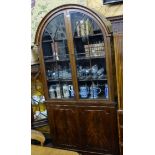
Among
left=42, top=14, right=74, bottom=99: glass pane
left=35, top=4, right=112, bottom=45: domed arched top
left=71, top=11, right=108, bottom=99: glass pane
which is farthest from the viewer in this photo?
left=42, top=14, right=74, bottom=99: glass pane

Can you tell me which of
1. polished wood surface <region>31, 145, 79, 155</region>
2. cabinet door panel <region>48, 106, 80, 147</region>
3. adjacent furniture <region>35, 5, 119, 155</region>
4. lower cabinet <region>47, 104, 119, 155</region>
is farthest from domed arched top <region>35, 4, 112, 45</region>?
polished wood surface <region>31, 145, 79, 155</region>

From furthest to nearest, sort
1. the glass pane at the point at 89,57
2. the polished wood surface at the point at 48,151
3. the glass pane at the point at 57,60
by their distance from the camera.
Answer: the glass pane at the point at 57,60 < the glass pane at the point at 89,57 < the polished wood surface at the point at 48,151

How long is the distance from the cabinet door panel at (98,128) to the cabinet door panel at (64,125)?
98mm

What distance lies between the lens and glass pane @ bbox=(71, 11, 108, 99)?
2359 mm

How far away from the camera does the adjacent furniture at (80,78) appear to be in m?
2.34

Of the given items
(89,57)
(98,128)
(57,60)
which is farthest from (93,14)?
(98,128)

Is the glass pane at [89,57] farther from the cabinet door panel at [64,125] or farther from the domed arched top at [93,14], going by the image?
the cabinet door panel at [64,125]

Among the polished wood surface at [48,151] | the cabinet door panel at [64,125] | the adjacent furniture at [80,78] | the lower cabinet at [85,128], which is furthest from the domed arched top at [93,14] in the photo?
the polished wood surface at [48,151]

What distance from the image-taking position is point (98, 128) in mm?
2449

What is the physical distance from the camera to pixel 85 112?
2.50 metres

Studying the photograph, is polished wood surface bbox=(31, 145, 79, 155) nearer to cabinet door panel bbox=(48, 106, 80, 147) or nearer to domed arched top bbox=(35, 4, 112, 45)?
cabinet door panel bbox=(48, 106, 80, 147)

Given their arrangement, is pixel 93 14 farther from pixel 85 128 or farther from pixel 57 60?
pixel 85 128

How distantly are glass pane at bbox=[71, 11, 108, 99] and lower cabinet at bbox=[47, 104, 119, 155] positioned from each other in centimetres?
18
